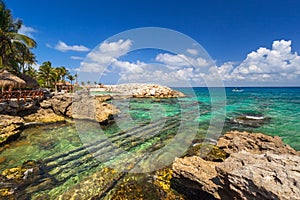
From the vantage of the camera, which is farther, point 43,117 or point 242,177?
point 43,117

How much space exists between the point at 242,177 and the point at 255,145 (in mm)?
5355

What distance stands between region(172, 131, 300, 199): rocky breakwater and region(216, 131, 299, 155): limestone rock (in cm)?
306

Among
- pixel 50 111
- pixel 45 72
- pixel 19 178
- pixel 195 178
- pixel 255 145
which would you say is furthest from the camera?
pixel 45 72

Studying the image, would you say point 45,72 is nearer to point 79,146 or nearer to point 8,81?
point 8,81

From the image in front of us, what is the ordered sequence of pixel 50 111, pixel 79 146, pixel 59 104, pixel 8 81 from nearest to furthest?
1. pixel 79 146
2. pixel 8 81
3. pixel 50 111
4. pixel 59 104

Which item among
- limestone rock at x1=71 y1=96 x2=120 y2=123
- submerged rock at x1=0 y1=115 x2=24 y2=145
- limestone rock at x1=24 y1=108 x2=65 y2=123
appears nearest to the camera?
submerged rock at x1=0 y1=115 x2=24 y2=145

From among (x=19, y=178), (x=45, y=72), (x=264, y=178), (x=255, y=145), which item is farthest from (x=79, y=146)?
(x=45, y=72)

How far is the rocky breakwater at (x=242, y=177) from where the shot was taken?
9.30 feet

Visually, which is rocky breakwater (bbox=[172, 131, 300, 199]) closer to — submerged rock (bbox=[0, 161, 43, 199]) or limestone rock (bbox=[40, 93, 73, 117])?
submerged rock (bbox=[0, 161, 43, 199])

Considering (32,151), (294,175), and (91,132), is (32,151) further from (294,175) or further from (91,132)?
(294,175)

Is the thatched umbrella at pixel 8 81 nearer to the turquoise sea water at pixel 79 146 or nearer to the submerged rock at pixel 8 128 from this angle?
the submerged rock at pixel 8 128

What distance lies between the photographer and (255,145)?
748cm

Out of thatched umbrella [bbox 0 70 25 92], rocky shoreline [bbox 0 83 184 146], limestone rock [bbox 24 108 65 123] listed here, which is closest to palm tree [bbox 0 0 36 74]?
thatched umbrella [bbox 0 70 25 92]

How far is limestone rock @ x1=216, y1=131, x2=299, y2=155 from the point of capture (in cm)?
690
